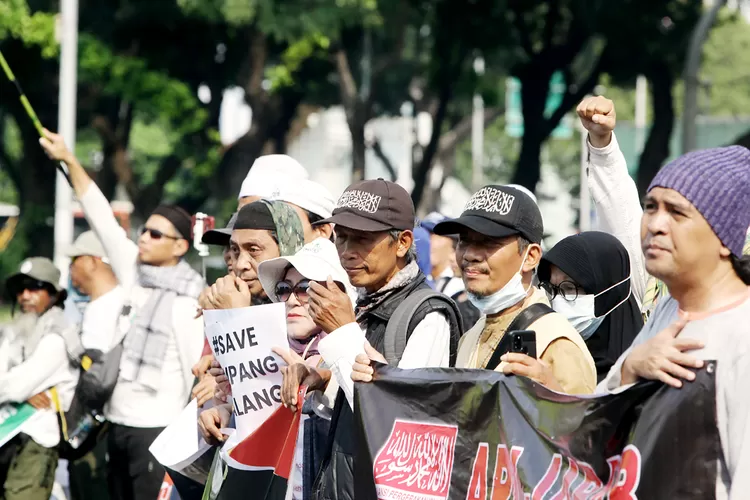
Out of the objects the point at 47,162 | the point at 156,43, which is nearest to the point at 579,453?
the point at 156,43

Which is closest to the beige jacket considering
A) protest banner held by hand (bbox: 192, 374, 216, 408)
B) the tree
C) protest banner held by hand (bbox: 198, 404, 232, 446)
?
protest banner held by hand (bbox: 198, 404, 232, 446)

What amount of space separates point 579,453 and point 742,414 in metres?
0.50

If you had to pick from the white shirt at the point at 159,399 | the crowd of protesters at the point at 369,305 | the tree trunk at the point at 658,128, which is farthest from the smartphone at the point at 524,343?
the tree trunk at the point at 658,128

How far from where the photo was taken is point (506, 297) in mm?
4066

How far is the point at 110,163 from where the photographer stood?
2861 cm

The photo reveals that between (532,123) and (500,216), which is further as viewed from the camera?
(532,123)

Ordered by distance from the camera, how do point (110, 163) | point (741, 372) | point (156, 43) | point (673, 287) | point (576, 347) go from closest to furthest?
point (741, 372) < point (673, 287) < point (576, 347) < point (156, 43) < point (110, 163)

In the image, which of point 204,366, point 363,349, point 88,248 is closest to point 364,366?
point 363,349

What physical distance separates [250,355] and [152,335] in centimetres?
205

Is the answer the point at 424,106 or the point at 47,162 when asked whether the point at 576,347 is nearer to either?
the point at 47,162

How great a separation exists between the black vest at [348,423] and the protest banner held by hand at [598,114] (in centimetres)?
75

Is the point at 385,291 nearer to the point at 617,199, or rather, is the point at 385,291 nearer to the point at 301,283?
the point at 301,283

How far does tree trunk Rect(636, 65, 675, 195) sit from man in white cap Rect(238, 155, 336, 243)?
14.9m

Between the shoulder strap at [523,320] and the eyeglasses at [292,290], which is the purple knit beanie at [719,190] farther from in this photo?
the eyeglasses at [292,290]
